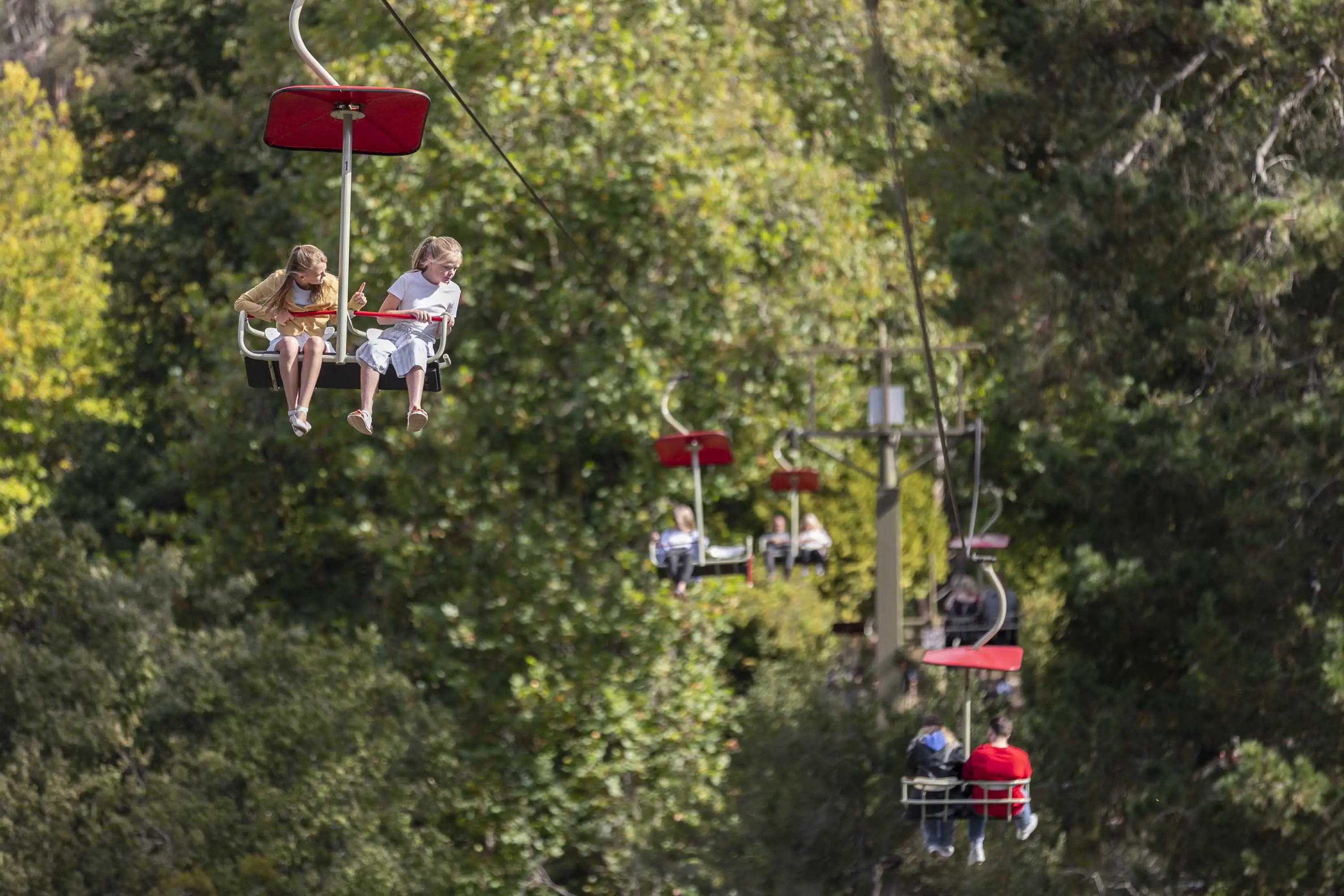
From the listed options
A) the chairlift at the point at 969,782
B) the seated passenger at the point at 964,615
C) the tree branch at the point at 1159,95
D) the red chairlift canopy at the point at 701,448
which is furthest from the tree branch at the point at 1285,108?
the chairlift at the point at 969,782

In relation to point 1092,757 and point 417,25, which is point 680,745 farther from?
point 417,25

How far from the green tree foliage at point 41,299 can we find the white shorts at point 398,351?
23715 mm

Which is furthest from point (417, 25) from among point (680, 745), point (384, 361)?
point (384, 361)

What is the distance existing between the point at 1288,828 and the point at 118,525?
52.2ft

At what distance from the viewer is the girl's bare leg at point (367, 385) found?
7062 mm

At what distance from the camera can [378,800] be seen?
20.7 metres

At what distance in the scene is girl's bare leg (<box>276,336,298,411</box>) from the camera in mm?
7215

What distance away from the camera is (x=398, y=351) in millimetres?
7312

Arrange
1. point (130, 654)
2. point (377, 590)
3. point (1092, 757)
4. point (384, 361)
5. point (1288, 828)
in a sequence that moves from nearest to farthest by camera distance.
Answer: point (384, 361), point (1288, 828), point (1092, 757), point (130, 654), point (377, 590)

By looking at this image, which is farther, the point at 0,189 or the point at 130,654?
the point at 0,189

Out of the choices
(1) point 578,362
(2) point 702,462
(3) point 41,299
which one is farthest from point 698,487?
(3) point 41,299

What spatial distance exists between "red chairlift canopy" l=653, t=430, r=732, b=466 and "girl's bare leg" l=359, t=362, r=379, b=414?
8.57m

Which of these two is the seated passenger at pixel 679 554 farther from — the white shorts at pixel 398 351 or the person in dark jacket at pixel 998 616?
the white shorts at pixel 398 351

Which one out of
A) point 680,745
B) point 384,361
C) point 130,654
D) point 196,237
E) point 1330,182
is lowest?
point 680,745
